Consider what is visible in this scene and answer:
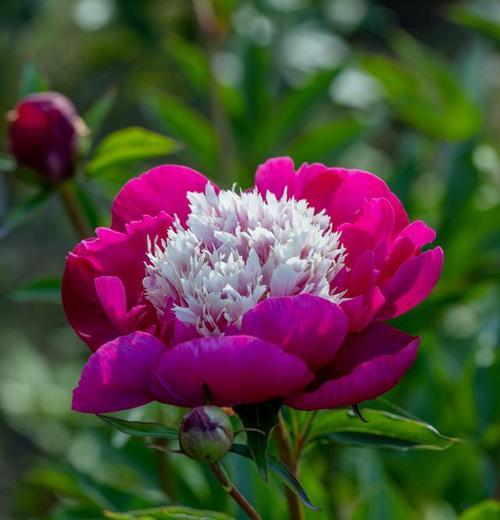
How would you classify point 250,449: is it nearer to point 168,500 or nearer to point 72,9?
point 168,500

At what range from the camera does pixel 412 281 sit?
2.23 ft

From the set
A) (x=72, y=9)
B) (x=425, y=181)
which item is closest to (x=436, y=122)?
(x=425, y=181)

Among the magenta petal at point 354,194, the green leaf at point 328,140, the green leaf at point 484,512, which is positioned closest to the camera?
the magenta petal at point 354,194

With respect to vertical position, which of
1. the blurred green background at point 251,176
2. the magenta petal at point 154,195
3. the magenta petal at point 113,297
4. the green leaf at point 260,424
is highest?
the magenta petal at point 154,195

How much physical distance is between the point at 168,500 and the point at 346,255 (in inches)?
21.7

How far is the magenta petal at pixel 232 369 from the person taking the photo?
0.62 metres

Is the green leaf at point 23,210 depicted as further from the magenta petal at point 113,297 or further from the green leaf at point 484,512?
the green leaf at point 484,512

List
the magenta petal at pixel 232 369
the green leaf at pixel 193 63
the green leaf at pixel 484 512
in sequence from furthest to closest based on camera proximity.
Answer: the green leaf at pixel 193 63 < the green leaf at pixel 484 512 < the magenta petal at pixel 232 369

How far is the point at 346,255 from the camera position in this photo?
70 cm

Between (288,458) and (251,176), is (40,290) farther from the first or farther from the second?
(251,176)

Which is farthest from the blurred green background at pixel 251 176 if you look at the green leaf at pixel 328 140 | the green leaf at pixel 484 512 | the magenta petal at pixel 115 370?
the magenta petal at pixel 115 370

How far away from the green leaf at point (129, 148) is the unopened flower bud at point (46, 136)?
0.03 m

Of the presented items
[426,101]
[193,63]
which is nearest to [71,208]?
[193,63]

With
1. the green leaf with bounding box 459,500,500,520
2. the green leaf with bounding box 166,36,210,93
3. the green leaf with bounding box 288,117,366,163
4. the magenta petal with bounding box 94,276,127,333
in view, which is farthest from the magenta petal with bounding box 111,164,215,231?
the green leaf with bounding box 166,36,210,93
